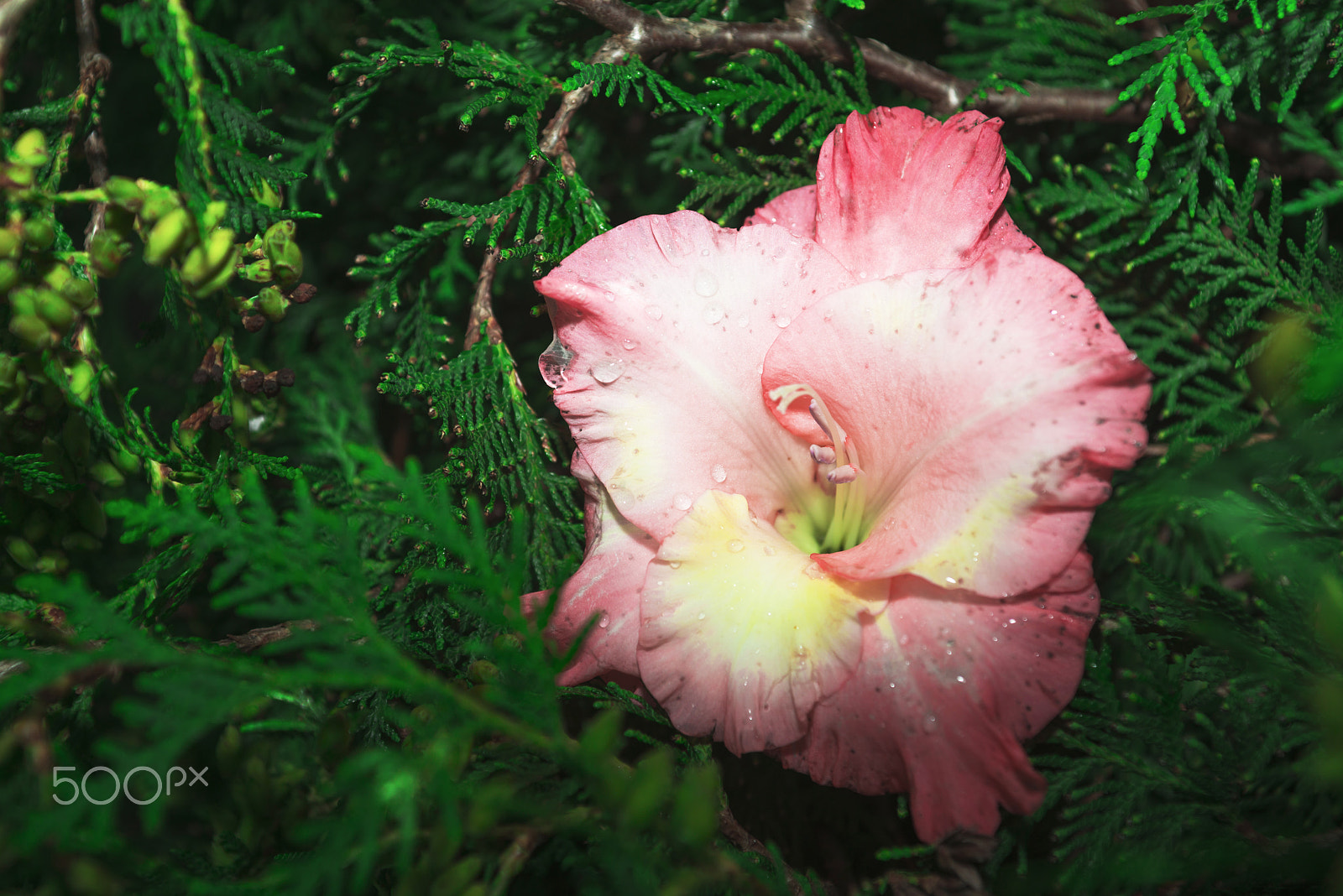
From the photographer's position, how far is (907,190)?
0.91 m

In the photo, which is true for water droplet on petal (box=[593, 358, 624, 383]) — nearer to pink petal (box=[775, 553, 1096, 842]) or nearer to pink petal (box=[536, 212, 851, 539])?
pink petal (box=[536, 212, 851, 539])

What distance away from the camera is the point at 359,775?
24.1 inches

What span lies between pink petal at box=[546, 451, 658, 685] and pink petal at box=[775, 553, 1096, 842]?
0.72 ft

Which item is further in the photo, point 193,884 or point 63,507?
point 63,507

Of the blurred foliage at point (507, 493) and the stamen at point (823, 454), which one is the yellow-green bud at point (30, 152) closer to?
the blurred foliage at point (507, 493)

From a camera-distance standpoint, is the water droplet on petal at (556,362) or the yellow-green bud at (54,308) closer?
the yellow-green bud at (54,308)

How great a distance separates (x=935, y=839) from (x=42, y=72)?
5.36 feet

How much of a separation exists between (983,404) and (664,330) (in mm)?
342

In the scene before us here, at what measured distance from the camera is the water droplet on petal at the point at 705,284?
0.89 m

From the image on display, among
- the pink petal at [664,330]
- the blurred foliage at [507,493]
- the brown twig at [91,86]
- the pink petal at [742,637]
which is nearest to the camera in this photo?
the blurred foliage at [507,493]

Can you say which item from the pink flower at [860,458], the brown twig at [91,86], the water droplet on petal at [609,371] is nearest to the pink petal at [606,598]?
the pink flower at [860,458]

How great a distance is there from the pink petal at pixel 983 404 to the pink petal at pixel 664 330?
0.05m

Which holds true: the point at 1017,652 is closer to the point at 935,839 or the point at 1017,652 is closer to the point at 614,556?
the point at 935,839

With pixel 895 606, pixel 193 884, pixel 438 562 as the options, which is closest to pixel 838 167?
pixel 895 606
